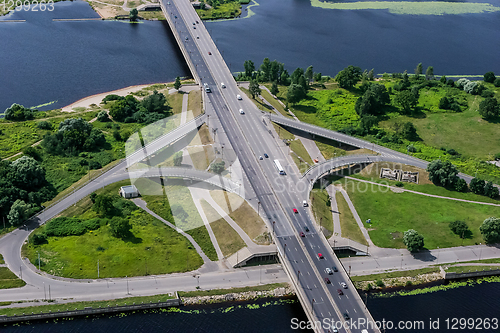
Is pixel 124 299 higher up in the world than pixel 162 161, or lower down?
lower down

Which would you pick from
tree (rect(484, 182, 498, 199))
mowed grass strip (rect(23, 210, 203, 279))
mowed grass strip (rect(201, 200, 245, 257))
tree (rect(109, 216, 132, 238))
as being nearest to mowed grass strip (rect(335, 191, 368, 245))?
mowed grass strip (rect(201, 200, 245, 257))

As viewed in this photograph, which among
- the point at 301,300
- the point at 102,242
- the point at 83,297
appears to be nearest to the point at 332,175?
the point at 301,300

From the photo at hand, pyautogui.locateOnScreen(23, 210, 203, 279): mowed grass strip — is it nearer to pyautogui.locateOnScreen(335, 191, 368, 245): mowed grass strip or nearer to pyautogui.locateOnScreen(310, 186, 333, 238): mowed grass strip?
pyautogui.locateOnScreen(310, 186, 333, 238): mowed grass strip

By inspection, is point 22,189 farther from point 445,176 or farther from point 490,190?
point 490,190

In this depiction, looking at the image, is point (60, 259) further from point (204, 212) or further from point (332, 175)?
point (332, 175)

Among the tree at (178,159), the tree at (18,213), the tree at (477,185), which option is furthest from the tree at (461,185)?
the tree at (18,213)
